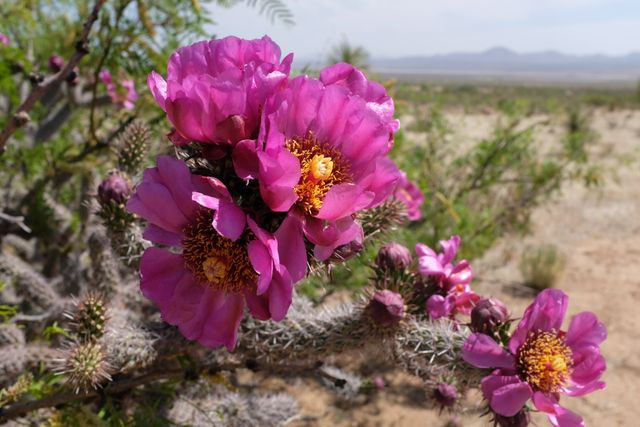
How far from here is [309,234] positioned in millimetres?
940

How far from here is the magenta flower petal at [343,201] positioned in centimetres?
91

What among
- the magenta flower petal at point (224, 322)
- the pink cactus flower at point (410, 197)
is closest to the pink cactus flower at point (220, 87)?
the magenta flower petal at point (224, 322)

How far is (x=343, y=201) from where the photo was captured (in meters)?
0.92

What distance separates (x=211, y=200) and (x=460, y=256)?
11.5 feet

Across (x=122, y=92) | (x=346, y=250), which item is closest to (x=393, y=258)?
(x=346, y=250)

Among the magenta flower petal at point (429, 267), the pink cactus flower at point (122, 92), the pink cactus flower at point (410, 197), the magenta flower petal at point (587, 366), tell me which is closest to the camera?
the magenta flower petal at point (587, 366)

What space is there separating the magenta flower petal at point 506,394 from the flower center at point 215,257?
0.74 m

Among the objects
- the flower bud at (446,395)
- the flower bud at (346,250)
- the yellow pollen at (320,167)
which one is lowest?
the flower bud at (446,395)

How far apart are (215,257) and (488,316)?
33.9 inches

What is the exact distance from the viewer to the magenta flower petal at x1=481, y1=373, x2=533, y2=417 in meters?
1.30

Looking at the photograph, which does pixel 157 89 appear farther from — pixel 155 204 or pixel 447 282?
pixel 447 282

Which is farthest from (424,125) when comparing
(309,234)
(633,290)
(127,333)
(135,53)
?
(309,234)

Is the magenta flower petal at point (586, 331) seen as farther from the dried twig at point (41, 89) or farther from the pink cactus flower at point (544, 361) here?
the dried twig at point (41, 89)

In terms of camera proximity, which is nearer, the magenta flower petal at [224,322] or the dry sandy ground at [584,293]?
the magenta flower petal at [224,322]
